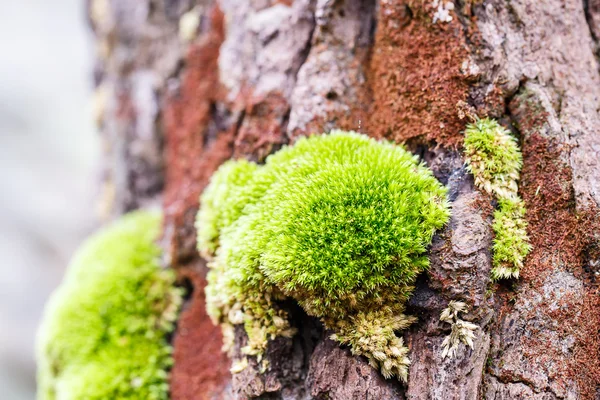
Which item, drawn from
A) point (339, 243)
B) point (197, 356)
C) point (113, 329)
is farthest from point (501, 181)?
point (113, 329)

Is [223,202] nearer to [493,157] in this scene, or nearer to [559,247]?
[493,157]

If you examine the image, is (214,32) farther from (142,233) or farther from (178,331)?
(178,331)

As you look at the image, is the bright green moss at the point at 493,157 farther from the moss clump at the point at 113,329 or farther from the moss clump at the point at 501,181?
the moss clump at the point at 113,329

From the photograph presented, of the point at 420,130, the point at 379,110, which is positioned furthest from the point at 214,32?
the point at 420,130

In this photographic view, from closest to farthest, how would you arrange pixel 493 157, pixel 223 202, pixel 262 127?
pixel 493 157, pixel 223 202, pixel 262 127

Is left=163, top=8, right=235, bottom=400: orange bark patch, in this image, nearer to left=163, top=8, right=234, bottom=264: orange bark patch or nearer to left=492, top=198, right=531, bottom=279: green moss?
left=163, top=8, right=234, bottom=264: orange bark patch

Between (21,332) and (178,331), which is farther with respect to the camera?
(21,332)
